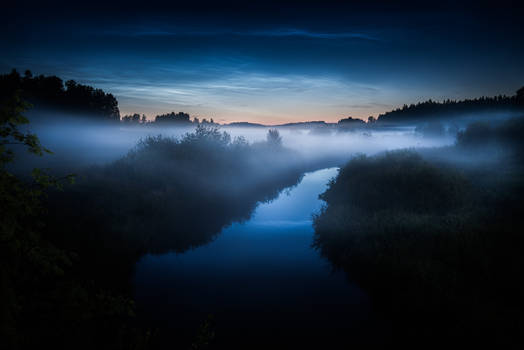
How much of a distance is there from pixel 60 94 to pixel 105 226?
2051 inches

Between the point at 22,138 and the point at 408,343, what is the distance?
440 inches

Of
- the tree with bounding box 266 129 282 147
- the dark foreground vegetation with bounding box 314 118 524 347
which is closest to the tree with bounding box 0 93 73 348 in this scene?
the dark foreground vegetation with bounding box 314 118 524 347

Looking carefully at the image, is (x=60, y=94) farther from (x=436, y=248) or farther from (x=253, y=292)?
(x=436, y=248)

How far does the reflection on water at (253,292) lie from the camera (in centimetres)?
953

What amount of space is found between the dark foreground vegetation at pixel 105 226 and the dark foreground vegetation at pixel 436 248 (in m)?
7.24

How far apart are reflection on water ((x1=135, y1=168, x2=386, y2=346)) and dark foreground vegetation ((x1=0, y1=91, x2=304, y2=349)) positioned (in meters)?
0.91

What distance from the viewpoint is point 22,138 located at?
3463 mm

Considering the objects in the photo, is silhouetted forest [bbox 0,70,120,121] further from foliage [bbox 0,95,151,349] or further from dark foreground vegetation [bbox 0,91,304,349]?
foliage [bbox 0,95,151,349]

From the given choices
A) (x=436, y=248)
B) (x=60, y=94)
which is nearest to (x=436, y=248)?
(x=436, y=248)

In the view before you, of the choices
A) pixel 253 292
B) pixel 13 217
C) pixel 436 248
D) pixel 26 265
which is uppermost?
pixel 13 217

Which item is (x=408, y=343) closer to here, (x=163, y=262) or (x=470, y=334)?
(x=470, y=334)

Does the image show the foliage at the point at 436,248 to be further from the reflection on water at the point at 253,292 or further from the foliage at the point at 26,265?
the foliage at the point at 26,265

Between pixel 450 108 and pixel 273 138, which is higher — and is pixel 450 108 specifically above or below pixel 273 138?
above

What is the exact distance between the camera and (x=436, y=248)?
10953mm
